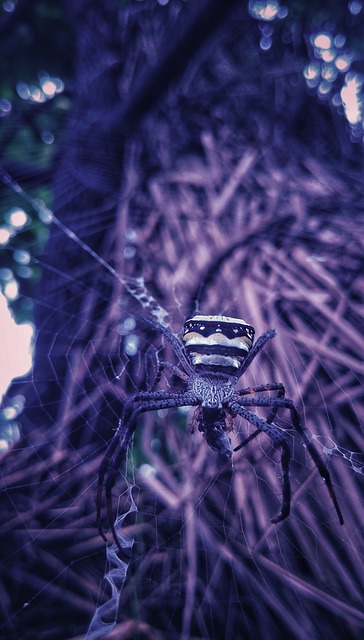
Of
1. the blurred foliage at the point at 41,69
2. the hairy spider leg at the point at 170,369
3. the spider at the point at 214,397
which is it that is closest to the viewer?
the spider at the point at 214,397

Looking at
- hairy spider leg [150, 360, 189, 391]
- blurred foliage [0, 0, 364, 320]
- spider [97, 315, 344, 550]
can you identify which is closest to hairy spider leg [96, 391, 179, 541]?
spider [97, 315, 344, 550]

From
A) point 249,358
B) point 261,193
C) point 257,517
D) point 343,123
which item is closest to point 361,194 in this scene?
point 261,193

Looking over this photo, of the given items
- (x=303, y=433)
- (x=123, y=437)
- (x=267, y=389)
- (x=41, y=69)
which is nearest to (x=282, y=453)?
(x=303, y=433)

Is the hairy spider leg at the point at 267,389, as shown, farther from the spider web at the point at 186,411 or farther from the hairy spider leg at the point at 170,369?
the hairy spider leg at the point at 170,369

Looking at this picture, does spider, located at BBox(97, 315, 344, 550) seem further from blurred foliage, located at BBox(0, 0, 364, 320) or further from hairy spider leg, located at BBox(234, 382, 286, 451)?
blurred foliage, located at BBox(0, 0, 364, 320)

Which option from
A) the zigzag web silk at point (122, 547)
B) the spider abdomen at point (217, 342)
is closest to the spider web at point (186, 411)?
the zigzag web silk at point (122, 547)
